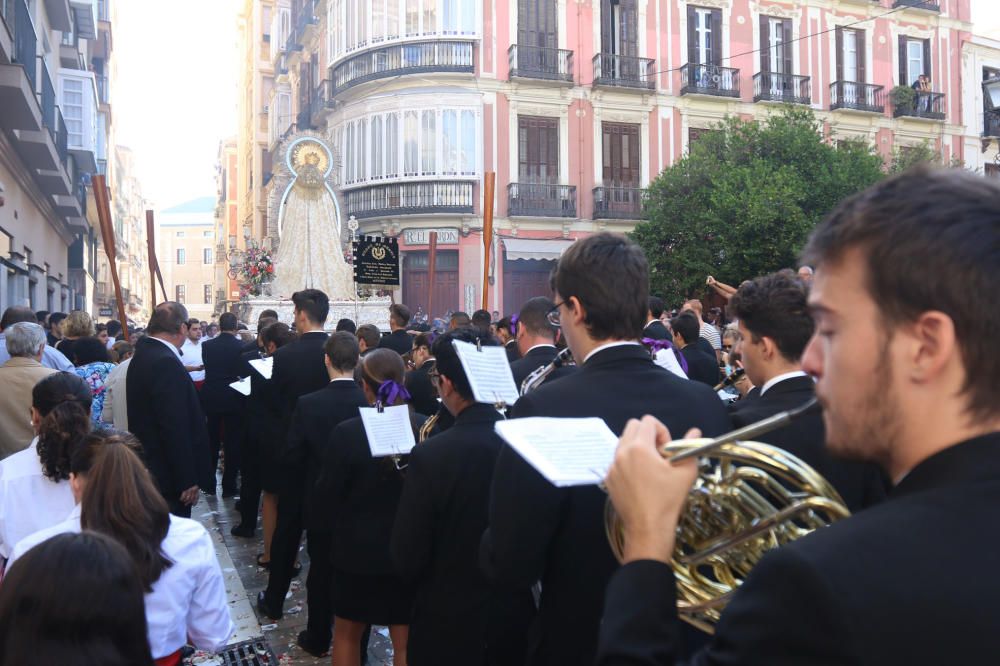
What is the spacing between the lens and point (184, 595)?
2.82 m

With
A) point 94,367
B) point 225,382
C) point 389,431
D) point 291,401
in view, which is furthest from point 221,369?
point 389,431

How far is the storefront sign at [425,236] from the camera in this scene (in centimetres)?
2577

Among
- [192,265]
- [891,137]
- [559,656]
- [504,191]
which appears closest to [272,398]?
[559,656]

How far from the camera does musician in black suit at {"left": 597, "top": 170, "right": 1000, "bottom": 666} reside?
1089mm

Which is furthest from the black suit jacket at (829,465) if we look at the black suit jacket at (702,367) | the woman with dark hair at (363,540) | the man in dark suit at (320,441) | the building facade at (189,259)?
the building facade at (189,259)

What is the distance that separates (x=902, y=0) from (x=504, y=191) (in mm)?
16280

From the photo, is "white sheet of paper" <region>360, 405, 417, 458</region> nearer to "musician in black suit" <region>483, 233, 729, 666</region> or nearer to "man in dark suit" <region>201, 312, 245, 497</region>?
"musician in black suit" <region>483, 233, 729, 666</region>

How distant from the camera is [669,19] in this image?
27.6m

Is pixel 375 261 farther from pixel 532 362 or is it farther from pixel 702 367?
pixel 532 362

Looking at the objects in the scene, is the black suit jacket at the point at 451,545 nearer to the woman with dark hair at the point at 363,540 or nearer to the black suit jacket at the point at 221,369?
the woman with dark hair at the point at 363,540

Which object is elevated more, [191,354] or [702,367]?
[191,354]

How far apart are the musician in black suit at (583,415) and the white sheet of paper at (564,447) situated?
0.56m

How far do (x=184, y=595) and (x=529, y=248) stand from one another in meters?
23.5

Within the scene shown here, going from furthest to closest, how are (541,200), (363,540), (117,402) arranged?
1. (541,200)
2. (117,402)
3. (363,540)
